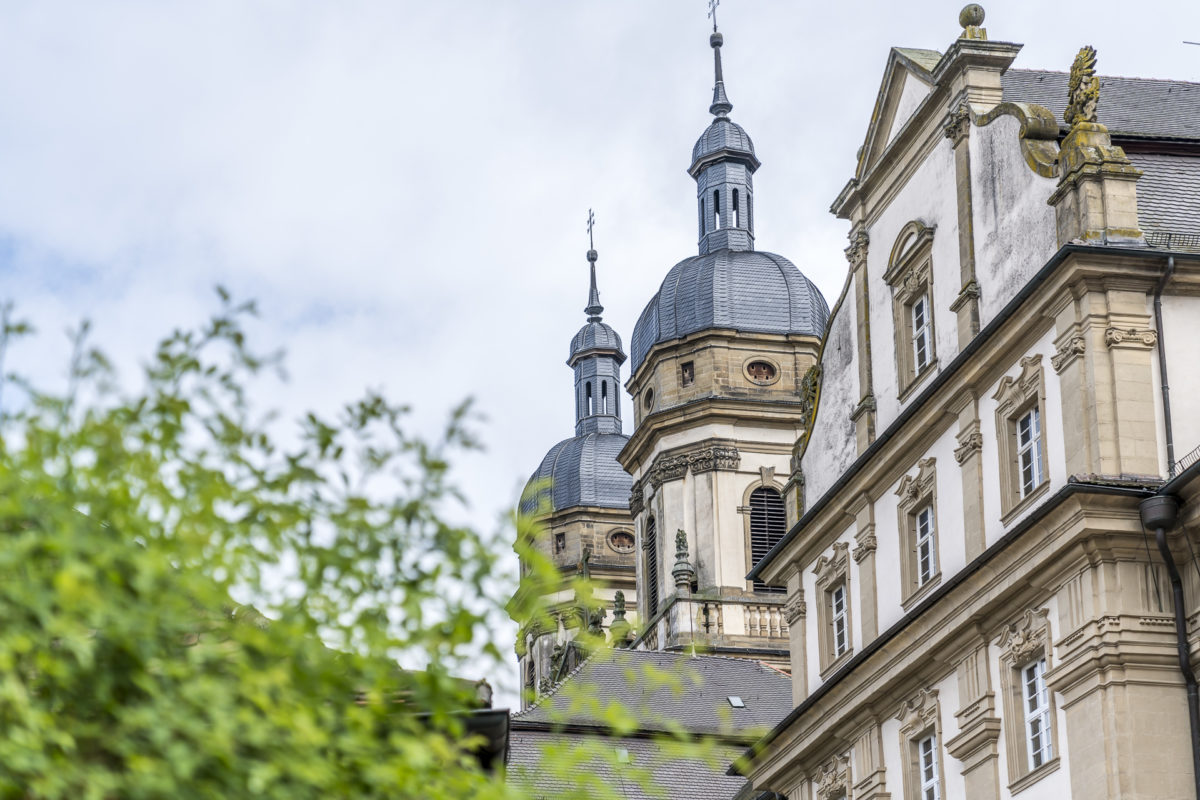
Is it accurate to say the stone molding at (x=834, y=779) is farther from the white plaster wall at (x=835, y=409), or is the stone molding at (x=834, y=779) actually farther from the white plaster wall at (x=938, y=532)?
the white plaster wall at (x=835, y=409)

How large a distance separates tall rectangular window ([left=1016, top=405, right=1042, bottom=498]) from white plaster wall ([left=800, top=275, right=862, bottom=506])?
5285mm

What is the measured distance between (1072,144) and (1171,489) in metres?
4.69

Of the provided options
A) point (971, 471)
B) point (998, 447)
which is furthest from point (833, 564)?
point (998, 447)

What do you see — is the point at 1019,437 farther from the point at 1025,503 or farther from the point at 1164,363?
the point at 1164,363

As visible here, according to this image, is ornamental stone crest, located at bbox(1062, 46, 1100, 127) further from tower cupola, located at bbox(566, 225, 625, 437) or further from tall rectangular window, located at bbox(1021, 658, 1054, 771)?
tower cupola, located at bbox(566, 225, 625, 437)

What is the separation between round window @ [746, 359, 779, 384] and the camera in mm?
62562

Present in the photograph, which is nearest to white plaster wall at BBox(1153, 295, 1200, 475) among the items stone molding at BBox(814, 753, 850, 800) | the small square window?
stone molding at BBox(814, 753, 850, 800)

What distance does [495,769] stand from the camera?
45.8 ft

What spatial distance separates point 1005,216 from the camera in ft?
88.6

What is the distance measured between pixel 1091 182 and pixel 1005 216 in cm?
204

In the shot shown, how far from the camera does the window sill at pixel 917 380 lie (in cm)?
2873

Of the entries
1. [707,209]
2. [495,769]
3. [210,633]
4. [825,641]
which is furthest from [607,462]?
[210,633]

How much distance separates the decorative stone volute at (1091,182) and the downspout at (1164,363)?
539 mm

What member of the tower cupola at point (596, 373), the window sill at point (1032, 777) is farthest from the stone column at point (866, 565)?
the tower cupola at point (596, 373)
